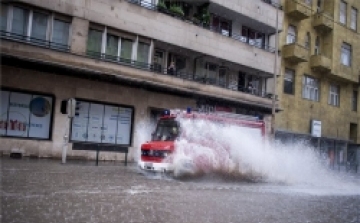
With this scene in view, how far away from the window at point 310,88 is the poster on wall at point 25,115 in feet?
72.2

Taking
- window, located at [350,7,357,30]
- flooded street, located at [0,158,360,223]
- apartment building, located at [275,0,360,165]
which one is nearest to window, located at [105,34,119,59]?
flooded street, located at [0,158,360,223]

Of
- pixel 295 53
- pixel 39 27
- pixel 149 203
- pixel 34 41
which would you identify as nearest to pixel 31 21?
pixel 39 27

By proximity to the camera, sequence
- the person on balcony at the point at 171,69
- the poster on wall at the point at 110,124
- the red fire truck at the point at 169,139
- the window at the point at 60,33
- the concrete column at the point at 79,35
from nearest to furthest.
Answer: the red fire truck at the point at 169,139, the window at the point at 60,33, the concrete column at the point at 79,35, the poster on wall at the point at 110,124, the person on balcony at the point at 171,69

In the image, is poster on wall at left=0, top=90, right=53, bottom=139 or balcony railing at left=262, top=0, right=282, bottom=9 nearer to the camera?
poster on wall at left=0, top=90, right=53, bottom=139

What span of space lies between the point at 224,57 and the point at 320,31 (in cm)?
1421

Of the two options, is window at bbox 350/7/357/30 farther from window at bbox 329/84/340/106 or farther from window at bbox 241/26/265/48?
window at bbox 241/26/265/48

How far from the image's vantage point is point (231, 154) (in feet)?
43.3

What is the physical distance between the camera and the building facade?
55.3 feet

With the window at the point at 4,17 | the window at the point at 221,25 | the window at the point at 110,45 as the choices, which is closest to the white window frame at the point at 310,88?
the window at the point at 221,25

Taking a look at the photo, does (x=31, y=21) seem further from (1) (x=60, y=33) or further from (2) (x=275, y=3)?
(2) (x=275, y=3)

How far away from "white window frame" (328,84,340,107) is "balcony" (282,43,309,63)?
22.0ft

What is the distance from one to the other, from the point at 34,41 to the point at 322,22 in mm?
24285

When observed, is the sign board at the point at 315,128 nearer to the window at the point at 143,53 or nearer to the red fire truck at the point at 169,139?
the window at the point at 143,53

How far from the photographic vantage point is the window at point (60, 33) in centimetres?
1802
